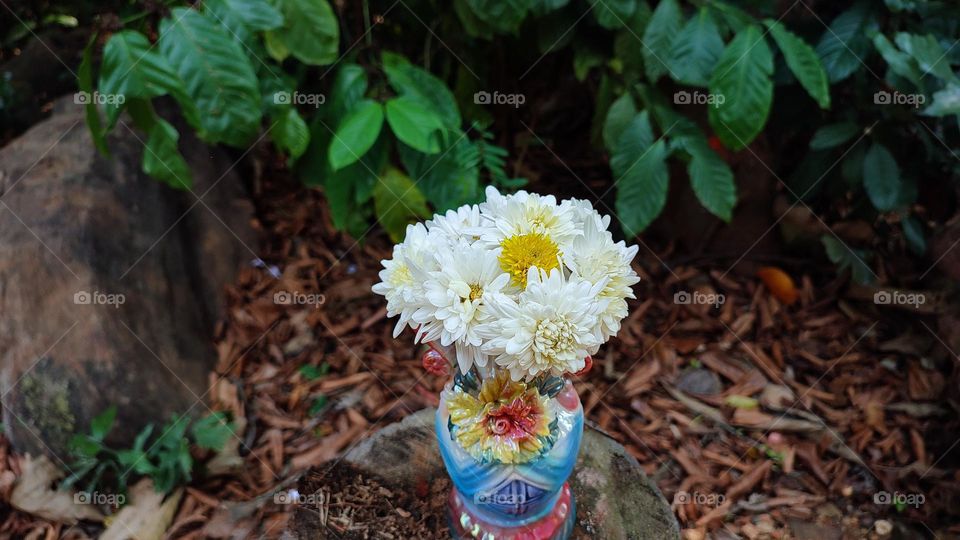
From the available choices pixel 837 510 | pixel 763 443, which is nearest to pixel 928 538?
pixel 837 510

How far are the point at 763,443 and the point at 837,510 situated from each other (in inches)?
10.2

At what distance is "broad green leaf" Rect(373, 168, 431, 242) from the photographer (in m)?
2.00

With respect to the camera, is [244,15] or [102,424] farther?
[102,424]

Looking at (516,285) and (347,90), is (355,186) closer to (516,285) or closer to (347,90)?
(347,90)

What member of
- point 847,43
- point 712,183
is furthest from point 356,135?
point 847,43

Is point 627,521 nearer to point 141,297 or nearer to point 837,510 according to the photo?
point 837,510

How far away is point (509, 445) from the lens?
1198mm

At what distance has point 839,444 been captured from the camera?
216 cm

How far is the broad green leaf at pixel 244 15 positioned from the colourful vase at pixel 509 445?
96cm

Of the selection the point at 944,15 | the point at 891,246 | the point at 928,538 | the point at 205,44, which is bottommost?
the point at 928,538

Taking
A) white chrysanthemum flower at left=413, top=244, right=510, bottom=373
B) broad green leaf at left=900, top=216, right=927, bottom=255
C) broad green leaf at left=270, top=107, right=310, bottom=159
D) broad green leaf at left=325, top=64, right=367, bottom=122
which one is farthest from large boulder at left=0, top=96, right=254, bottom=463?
broad green leaf at left=900, top=216, right=927, bottom=255

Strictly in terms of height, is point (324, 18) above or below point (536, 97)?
above

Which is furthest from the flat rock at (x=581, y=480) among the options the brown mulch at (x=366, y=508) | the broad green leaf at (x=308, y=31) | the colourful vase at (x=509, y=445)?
the broad green leaf at (x=308, y=31)

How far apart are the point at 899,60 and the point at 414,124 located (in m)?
1.34
